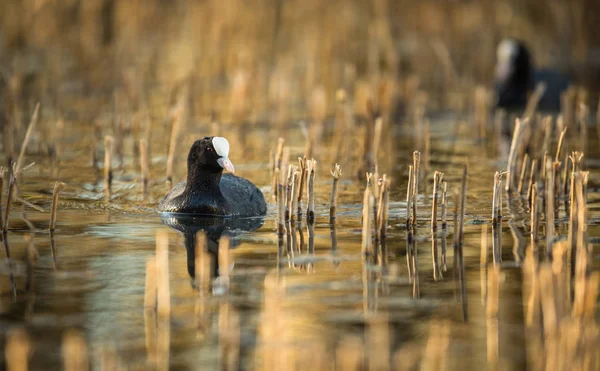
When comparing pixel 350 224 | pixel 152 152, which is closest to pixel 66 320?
pixel 350 224

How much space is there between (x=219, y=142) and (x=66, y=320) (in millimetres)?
3025

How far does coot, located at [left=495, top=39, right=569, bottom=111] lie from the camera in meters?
15.6

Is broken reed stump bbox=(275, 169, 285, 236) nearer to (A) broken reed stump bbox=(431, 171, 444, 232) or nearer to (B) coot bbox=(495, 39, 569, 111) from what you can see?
(A) broken reed stump bbox=(431, 171, 444, 232)

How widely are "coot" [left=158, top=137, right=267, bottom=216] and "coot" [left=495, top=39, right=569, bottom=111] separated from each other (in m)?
8.09

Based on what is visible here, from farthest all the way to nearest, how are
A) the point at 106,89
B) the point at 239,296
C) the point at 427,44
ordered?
the point at 427,44
the point at 106,89
the point at 239,296

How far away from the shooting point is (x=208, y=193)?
8273 mm

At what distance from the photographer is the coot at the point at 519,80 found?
616 inches

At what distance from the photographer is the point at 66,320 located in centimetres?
520

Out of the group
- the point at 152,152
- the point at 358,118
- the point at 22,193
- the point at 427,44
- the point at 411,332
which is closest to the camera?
the point at 411,332

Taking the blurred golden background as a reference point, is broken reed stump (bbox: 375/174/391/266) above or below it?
below

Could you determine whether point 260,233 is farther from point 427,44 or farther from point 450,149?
point 427,44

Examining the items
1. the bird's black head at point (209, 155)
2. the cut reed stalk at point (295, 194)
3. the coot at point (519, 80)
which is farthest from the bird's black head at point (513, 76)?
the cut reed stalk at point (295, 194)

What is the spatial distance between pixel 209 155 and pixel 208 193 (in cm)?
30

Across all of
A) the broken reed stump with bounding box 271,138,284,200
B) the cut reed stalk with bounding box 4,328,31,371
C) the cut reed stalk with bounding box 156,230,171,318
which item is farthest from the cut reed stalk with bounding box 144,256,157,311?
the broken reed stump with bounding box 271,138,284,200
